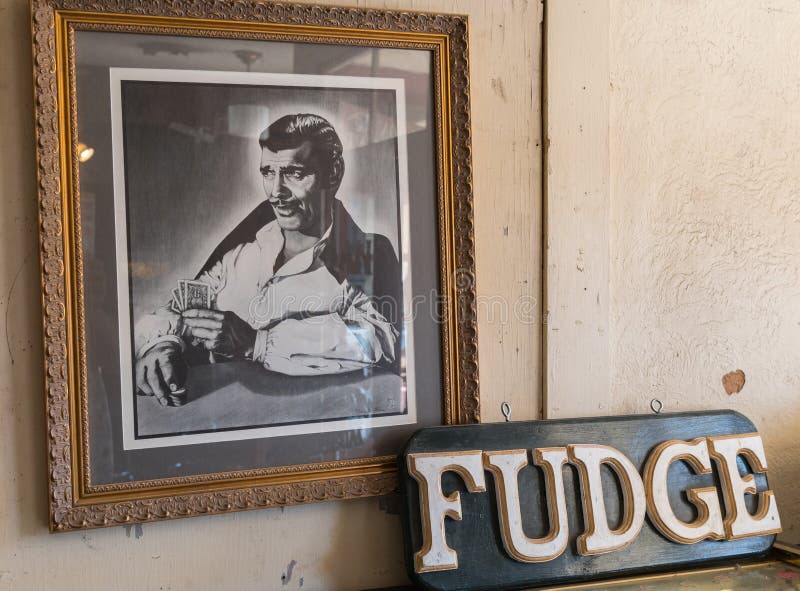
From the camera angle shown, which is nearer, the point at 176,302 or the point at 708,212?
the point at 176,302

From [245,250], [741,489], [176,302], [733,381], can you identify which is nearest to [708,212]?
→ [733,381]

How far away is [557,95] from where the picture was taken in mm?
1227

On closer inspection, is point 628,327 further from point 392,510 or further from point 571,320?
point 392,510

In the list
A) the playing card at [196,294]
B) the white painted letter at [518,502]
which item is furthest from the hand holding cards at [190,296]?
the white painted letter at [518,502]

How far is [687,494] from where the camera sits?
122cm

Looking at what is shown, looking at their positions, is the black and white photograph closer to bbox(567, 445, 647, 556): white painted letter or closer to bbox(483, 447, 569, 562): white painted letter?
bbox(483, 447, 569, 562): white painted letter

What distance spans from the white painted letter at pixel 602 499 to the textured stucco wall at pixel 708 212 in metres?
0.13

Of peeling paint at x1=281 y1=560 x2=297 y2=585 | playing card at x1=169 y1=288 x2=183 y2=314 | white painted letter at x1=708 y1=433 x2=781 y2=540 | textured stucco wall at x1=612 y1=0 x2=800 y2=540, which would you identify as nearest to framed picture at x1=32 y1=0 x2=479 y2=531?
playing card at x1=169 y1=288 x2=183 y2=314

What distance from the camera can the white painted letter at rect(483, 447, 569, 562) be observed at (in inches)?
43.6

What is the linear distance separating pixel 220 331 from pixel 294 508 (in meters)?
0.33

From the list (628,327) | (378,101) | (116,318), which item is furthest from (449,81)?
(116,318)

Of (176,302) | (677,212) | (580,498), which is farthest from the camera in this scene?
(677,212)

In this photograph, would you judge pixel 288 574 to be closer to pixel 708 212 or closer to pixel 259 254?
pixel 259 254

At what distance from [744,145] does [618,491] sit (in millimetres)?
762
